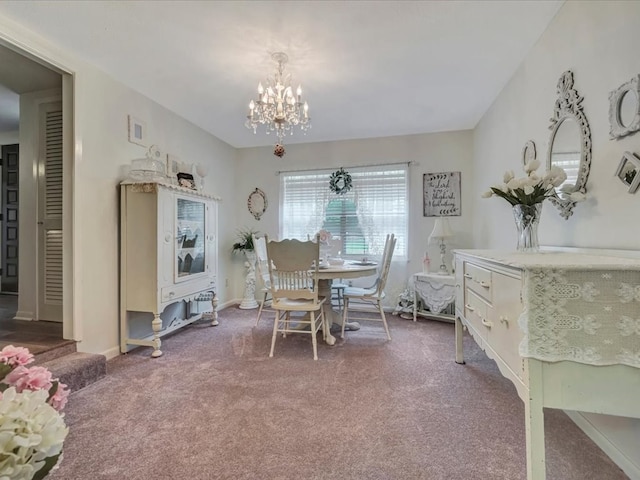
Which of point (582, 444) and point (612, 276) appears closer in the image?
point (612, 276)

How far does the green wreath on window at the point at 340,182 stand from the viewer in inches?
171

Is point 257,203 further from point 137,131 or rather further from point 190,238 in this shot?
point 137,131

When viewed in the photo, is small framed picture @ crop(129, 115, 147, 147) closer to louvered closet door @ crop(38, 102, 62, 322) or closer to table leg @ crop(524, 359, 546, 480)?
louvered closet door @ crop(38, 102, 62, 322)

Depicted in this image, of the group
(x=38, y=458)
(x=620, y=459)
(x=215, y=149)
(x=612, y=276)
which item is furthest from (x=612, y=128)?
(x=215, y=149)

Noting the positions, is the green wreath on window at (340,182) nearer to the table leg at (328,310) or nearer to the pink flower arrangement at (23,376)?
the table leg at (328,310)

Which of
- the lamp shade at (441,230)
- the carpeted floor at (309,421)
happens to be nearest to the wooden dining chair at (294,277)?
the carpeted floor at (309,421)

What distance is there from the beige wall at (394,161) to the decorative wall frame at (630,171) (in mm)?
2703

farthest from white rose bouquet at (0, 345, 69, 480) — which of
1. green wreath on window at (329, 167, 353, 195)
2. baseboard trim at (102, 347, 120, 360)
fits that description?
green wreath on window at (329, 167, 353, 195)

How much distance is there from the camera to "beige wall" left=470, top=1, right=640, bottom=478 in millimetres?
1315

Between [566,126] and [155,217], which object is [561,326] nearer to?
[566,126]

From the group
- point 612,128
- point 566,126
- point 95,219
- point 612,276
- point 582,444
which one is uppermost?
point 566,126

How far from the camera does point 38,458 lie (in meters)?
0.49

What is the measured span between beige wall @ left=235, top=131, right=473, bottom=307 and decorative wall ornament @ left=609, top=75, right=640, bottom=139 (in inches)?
104

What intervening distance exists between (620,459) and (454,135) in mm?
3624
